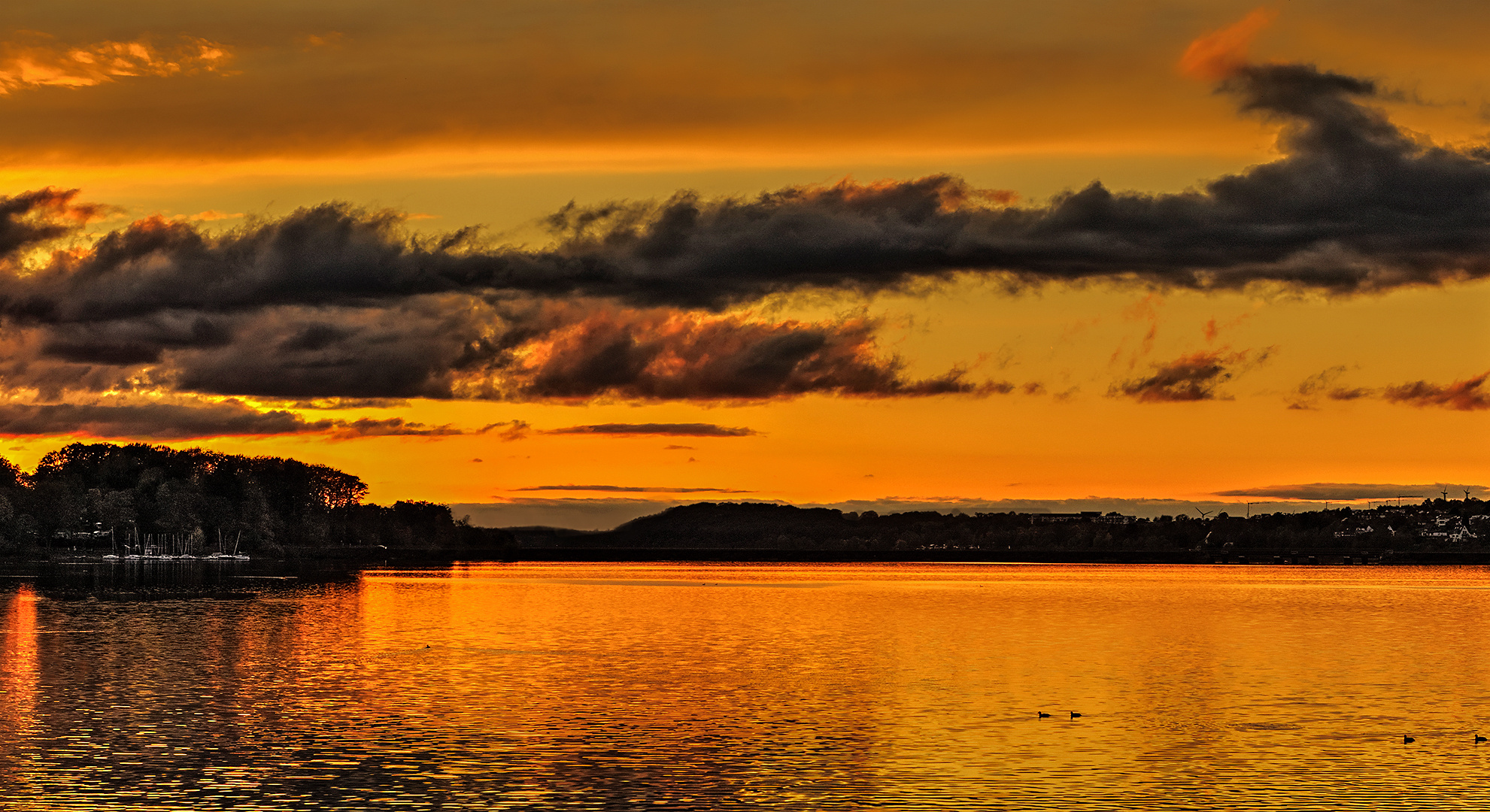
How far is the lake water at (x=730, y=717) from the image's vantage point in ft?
152

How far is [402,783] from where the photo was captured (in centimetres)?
4675

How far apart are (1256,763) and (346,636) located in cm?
7277

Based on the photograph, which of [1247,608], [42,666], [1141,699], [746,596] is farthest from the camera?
[746,596]

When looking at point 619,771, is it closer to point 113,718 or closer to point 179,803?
point 179,803

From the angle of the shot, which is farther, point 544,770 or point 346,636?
point 346,636

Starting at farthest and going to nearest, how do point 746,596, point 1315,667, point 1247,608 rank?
point 746,596 → point 1247,608 → point 1315,667

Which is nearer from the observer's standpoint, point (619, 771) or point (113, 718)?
point (619, 771)

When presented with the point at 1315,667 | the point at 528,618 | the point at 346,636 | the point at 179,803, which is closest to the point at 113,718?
the point at 179,803

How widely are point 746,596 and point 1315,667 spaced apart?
362 feet

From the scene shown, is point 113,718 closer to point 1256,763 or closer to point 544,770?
point 544,770

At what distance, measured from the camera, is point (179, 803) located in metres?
43.2

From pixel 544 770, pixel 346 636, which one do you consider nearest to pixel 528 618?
pixel 346 636

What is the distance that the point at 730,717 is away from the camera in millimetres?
63312

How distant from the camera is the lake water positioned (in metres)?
46.3
